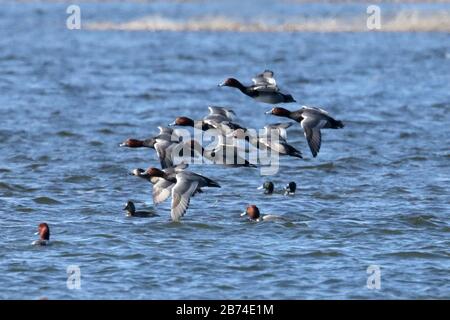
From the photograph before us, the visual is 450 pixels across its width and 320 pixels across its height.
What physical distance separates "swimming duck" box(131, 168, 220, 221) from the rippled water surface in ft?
1.30

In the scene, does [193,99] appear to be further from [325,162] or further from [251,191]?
[251,191]

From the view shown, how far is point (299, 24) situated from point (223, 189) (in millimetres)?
38089

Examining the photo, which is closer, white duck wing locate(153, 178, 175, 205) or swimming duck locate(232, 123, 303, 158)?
white duck wing locate(153, 178, 175, 205)

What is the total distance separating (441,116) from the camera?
94.7 ft

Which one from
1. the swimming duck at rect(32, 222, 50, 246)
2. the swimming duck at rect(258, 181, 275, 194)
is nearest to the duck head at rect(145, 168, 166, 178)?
the swimming duck at rect(32, 222, 50, 246)

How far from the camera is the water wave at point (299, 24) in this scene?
52.3m

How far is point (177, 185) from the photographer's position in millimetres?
15938

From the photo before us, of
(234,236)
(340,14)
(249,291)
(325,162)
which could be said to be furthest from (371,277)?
(340,14)

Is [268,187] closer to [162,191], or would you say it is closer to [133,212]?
[162,191]

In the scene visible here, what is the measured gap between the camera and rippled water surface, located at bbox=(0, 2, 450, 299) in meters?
14.0

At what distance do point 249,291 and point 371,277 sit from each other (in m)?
1.59
